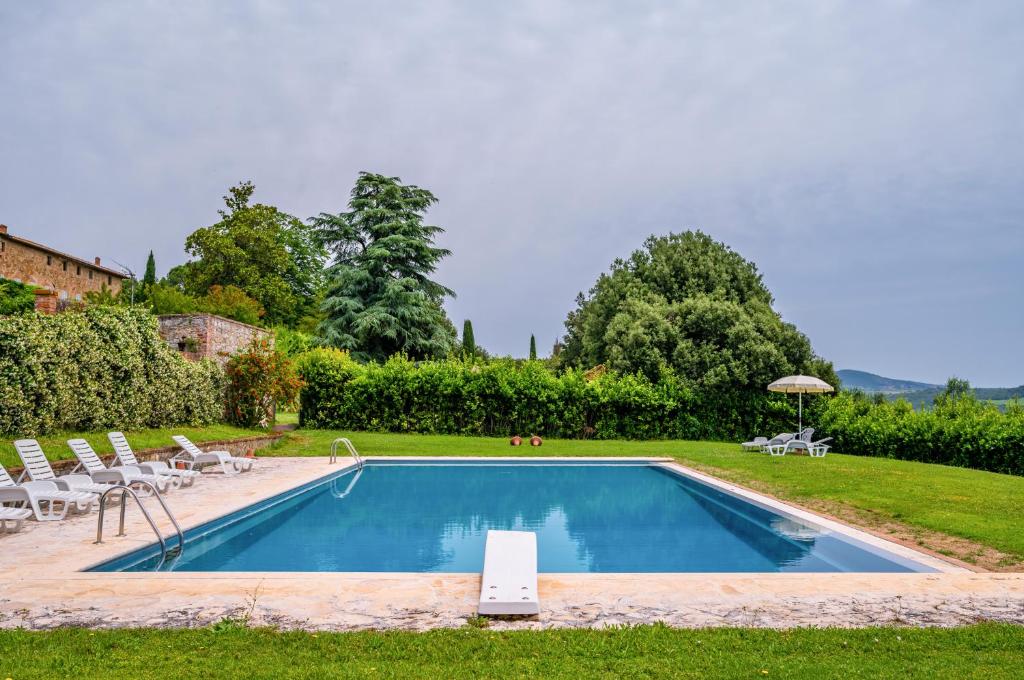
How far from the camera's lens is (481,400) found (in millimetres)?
23000

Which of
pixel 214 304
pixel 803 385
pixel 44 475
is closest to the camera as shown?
pixel 44 475

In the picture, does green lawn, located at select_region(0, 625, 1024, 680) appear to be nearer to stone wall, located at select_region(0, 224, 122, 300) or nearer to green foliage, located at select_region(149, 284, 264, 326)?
green foliage, located at select_region(149, 284, 264, 326)

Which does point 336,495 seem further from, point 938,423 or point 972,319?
point 972,319

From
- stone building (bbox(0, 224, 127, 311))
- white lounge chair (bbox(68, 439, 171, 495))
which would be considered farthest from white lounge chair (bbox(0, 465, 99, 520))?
stone building (bbox(0, 224, 127, 311))

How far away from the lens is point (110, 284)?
5903 centimetres

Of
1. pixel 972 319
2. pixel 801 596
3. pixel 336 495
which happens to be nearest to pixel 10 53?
pixel 336 495

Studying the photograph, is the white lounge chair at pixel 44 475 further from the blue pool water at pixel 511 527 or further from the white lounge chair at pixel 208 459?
the white lounge chair at pixel 208 459

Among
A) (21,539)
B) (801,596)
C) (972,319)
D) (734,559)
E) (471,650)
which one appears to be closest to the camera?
(471,650)

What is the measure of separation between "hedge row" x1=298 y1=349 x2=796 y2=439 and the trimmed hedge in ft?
17.0

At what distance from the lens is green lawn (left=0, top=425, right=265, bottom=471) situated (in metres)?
10.9

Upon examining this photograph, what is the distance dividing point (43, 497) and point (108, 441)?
5.42 metres

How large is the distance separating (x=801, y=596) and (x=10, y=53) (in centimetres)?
2129

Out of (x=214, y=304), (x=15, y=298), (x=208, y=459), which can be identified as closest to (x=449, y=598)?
(x=208, y=459)

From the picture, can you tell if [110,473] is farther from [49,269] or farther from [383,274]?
[49,269]
